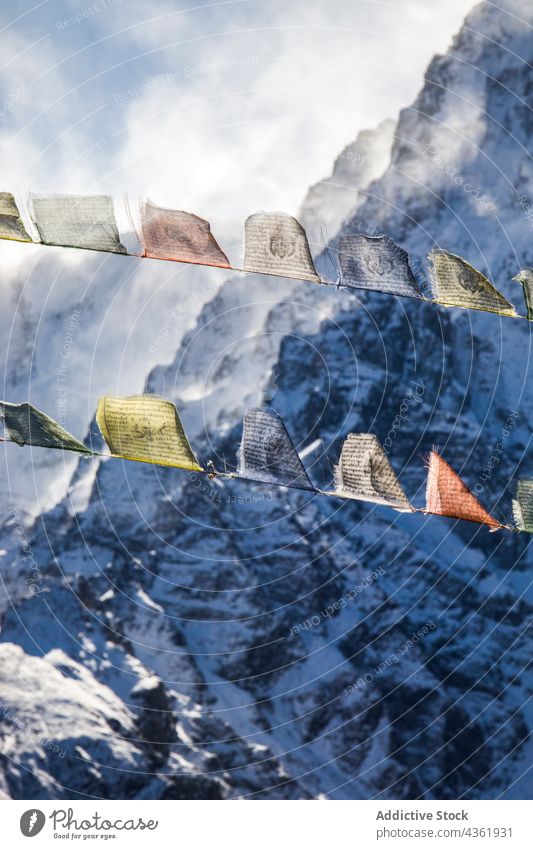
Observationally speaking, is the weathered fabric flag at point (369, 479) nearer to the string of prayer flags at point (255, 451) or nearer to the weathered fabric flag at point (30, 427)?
the string of prayer flags at point (255, 451)

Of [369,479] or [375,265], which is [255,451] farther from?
[375,265]

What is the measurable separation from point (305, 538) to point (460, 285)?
34.7 metres

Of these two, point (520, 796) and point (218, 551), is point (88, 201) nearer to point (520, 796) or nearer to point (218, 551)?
point (520, 796)

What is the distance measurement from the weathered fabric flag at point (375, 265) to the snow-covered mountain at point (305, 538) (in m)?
7.98

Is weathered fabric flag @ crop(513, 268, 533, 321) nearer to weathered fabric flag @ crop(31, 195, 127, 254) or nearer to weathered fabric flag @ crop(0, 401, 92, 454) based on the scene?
weathered fabric flag @ crop(31, 195, 127, 254)

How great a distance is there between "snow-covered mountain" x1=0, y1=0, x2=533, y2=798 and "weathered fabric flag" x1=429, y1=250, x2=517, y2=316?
26.3ft

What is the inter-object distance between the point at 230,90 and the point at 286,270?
8202mm

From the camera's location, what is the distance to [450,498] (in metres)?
17.4

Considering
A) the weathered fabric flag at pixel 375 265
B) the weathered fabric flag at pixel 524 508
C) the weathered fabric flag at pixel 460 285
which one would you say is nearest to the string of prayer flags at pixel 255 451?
the weathered fabric flag at pixel 524 508

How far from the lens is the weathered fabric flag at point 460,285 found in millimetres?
17906

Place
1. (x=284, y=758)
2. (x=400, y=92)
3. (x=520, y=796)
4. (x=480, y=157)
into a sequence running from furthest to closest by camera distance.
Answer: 1. (x=284, y=758)
2. (x=520, y=796)
3. (x=480, y=157)
4. (x=400, y=92)

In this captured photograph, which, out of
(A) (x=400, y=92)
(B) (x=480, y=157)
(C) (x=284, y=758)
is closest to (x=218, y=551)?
(C) (x=284, y=758)
